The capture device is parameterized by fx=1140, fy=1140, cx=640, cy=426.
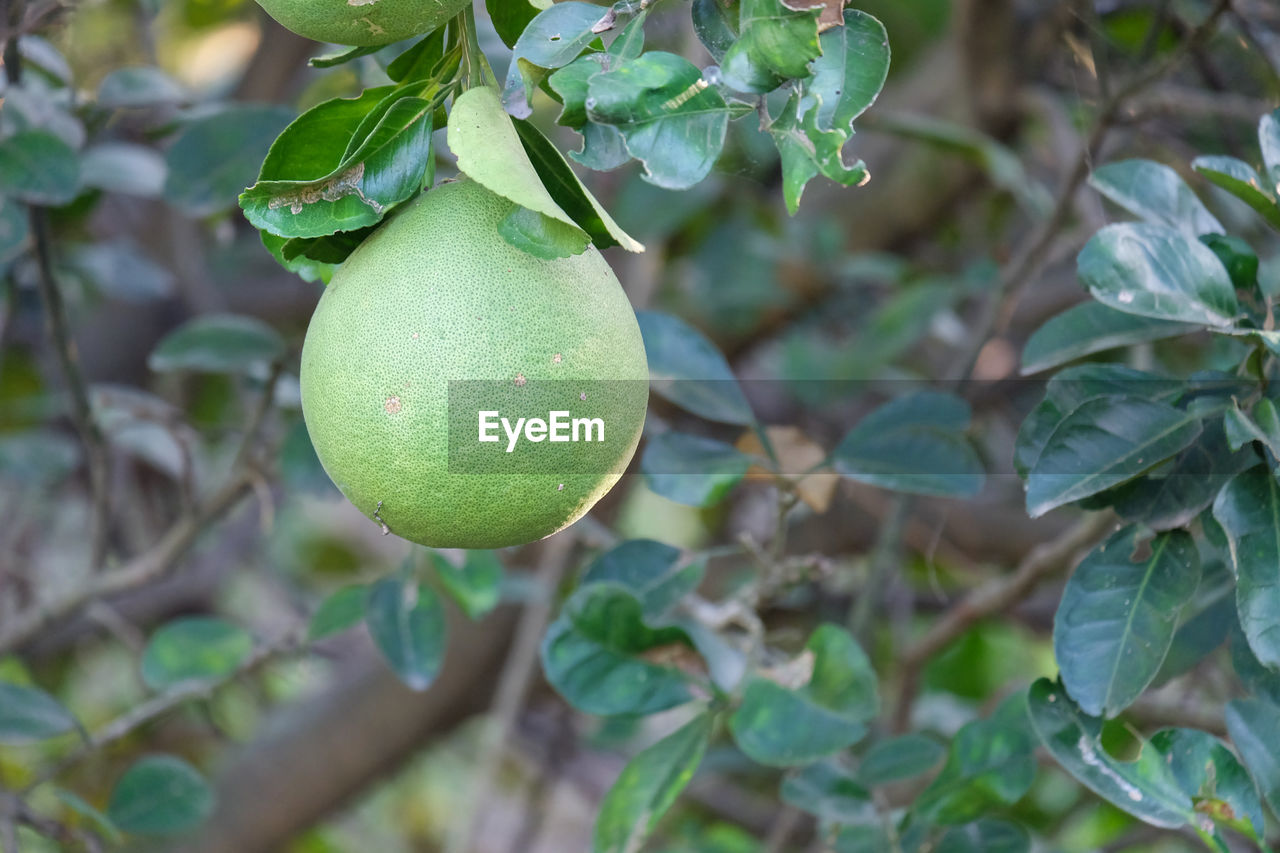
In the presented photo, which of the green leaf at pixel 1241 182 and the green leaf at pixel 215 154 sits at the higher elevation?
the green leaf at pixel 1241 182

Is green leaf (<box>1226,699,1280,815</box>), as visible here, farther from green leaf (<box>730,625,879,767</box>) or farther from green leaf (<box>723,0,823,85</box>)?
green leaf (<box>723,0,823,85</box>)

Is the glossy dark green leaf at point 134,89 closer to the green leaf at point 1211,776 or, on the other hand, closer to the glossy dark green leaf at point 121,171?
the glossy dark green leaf at point 121,171

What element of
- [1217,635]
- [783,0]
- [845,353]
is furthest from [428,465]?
[845,353]

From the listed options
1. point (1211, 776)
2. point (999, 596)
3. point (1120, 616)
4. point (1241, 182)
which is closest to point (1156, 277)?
point (1241, 182)

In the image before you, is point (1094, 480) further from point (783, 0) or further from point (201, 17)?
point (201, 17)

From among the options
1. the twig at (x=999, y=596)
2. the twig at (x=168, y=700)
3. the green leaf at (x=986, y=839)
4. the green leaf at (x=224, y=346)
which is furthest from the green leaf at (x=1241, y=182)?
the twig at (x=168, y=700)
